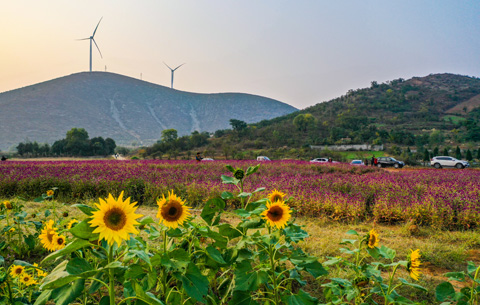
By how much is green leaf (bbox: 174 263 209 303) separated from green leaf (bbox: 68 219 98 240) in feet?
1.20

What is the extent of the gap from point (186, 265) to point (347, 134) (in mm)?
56497

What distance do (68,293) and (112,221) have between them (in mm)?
290

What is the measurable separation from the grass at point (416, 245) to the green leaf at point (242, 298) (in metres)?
1.38

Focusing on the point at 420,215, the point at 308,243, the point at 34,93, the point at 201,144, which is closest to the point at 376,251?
the point at 308,243

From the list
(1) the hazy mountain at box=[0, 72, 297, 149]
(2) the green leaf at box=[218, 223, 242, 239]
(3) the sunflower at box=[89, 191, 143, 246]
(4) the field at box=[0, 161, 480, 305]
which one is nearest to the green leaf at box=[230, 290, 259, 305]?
(4) the field at box=[0, 161, 480, 305]

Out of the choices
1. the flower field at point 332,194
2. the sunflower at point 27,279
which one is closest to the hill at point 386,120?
the flower field at point 332,194

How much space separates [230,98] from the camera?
187 metres

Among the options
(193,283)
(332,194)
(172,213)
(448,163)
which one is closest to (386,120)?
(448,163)

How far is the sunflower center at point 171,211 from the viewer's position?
4.52 feet

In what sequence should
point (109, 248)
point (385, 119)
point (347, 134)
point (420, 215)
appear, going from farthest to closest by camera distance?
point (385, 119) < point (347, 134) < point (420, 215) < point (109, 248)

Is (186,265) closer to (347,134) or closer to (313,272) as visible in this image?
(313,272)

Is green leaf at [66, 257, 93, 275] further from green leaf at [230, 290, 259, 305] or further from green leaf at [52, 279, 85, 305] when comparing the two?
green leaf at [230, 290, 259, 305]

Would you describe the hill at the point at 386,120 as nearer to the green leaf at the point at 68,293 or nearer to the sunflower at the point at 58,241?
the sunflower at the point at 58,241

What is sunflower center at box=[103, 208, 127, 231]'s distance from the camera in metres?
1.05
